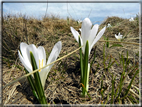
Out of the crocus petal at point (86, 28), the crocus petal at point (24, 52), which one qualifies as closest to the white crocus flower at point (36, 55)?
the crocus petal at point (24, 52)

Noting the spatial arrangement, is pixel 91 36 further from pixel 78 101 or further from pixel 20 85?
pixel 20 85

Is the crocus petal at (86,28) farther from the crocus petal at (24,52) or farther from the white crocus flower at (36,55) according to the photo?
the crocus petal at (24,52)

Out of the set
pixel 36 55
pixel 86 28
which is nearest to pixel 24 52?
pixel 36 55

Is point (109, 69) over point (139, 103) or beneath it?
over

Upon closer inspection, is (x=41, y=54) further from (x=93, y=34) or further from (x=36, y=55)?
(x=93, y=34)

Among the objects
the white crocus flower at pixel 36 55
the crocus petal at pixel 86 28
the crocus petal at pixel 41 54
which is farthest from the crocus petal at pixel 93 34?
the crocus petal at pixel 41 54

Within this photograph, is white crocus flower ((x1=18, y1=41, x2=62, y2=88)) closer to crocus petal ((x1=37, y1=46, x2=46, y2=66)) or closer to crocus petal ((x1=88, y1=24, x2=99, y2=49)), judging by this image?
crocus petal ((x1=37, y1=46, x2=46, y2=66))

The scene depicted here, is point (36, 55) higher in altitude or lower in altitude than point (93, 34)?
lower

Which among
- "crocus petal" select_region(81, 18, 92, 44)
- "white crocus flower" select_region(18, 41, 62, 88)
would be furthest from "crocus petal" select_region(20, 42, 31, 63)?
"crocus petal" select_region(81, 18, 92, 44)

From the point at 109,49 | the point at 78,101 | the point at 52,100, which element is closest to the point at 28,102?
the point at 52,100

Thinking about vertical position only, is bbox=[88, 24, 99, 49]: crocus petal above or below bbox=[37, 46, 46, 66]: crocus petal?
above

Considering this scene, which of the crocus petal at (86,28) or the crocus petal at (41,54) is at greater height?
the crocus petal at (86,28)
